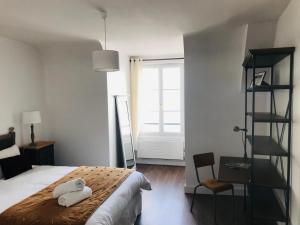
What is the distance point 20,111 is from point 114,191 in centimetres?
239

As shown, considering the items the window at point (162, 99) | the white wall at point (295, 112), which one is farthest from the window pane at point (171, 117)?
the white wall at point (295, 112)

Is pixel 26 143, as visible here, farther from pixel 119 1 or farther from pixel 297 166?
pixel 297 166

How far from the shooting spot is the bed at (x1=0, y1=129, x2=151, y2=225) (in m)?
2.27

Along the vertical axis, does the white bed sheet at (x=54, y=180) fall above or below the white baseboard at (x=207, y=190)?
above

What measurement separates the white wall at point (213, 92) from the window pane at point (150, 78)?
1767 mm

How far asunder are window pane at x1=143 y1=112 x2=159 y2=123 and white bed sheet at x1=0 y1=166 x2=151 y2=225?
2.51 meters

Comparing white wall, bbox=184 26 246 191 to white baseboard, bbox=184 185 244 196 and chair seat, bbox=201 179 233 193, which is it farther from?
chair seat, bbox=201 179 233 193

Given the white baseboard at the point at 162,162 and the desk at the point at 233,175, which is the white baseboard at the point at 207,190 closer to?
the desk at the point at 233,175

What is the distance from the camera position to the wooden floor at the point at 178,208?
10.2ft

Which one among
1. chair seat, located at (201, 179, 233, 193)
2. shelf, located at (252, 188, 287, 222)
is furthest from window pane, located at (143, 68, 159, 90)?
shelf, located at (252, 188, 287, 222)

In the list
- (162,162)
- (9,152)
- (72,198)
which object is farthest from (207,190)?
(9,152)

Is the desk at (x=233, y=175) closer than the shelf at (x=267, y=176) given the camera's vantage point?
No

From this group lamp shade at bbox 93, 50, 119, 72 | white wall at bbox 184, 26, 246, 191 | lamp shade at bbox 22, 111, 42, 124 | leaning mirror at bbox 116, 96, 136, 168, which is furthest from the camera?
leaning mirror at bbox 116, 96, 136, 168

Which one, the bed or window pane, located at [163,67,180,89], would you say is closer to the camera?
the bed
